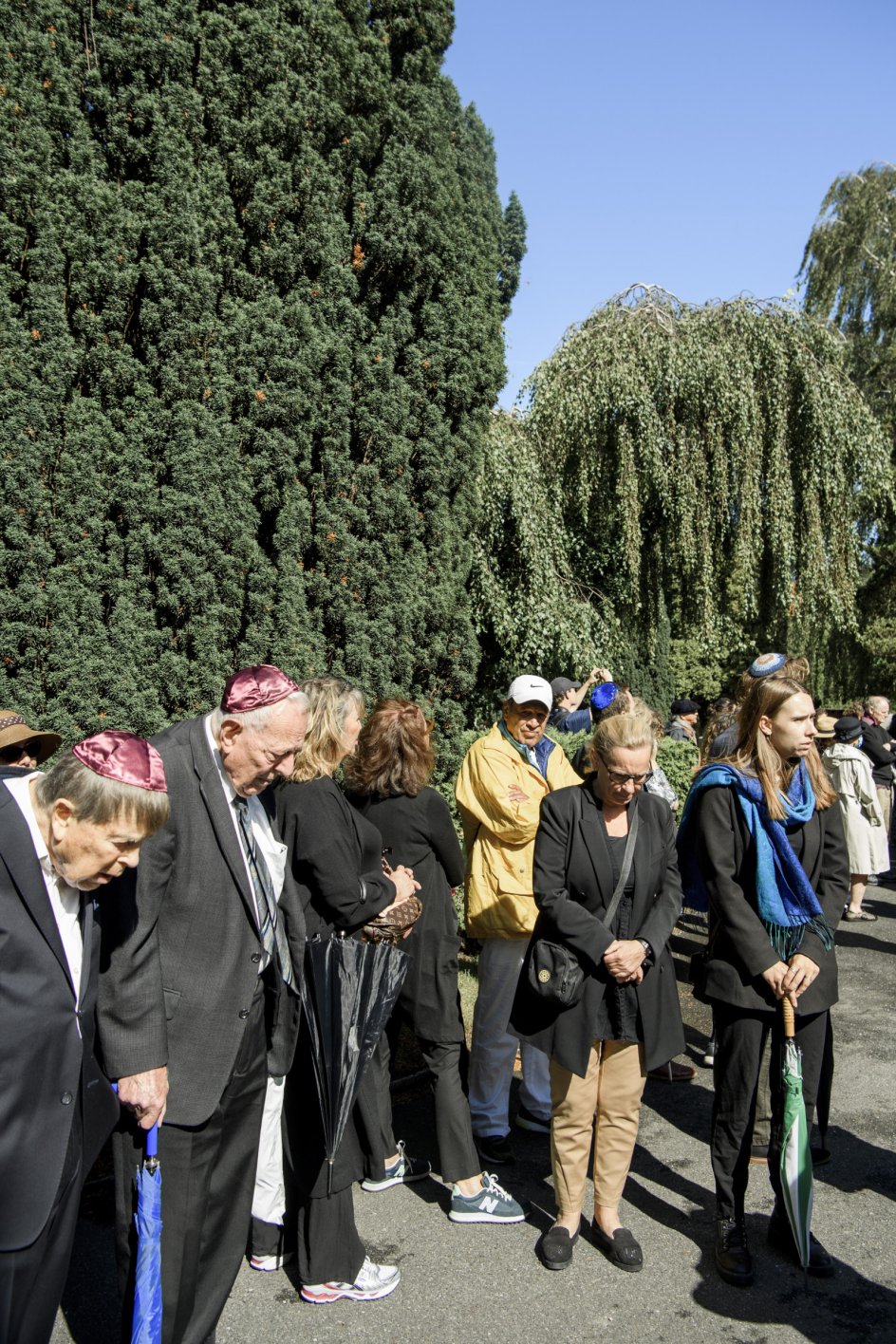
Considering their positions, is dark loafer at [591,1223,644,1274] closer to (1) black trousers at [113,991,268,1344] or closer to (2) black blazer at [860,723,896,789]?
(1) black trousers at [113,991,268,1344]

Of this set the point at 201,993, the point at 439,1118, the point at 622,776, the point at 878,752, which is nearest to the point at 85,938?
the point at 201,993

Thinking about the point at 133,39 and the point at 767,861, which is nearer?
the point at 767,861

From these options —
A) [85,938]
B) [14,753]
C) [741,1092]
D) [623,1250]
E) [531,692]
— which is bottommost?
[623,1250]

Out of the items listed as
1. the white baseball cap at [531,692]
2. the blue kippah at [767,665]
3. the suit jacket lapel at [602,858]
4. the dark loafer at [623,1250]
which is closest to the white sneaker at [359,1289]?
the dark loafer at [623,1250]

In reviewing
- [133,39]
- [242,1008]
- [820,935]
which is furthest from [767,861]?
[133,39]

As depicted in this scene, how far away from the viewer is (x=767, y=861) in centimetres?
383

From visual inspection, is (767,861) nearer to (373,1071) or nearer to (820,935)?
(820,935)

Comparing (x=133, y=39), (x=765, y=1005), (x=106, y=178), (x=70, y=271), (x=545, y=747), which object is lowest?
(x=765, y=1005)

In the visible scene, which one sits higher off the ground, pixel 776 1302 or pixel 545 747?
pixel 545 747

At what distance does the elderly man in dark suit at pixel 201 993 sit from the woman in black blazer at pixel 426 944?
1122 mm

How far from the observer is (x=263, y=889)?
3062mm

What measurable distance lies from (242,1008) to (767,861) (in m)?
1.97

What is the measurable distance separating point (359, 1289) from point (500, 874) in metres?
1.72

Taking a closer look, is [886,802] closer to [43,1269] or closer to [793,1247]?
[793,1247]
